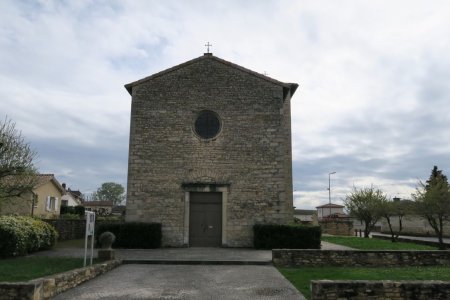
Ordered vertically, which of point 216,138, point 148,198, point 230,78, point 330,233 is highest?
point 230,78

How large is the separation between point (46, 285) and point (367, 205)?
2919 centimetres

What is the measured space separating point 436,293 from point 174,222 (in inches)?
465

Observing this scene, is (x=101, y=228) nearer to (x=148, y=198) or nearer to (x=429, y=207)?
(x=148, y=198)

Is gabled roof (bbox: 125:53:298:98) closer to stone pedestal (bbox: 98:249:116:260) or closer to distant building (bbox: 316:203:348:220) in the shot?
stone pedestal (bbox: 98:249:116:260)

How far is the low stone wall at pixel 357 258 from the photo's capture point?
11812mm

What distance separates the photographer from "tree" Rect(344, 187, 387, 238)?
31500 mm

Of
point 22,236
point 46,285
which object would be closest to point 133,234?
point 22,236

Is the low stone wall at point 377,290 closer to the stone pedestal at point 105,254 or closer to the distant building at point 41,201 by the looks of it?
the stone pedestal at point 105,254

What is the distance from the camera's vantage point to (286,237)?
52.7 ft

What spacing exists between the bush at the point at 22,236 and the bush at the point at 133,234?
2011 mm

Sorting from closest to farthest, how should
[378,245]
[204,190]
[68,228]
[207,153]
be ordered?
1. [204,190]
2. [207,153]
3. [378,245]
4. [68,228]

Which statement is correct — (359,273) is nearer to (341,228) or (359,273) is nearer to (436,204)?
(436,204)

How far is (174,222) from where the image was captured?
676 inches

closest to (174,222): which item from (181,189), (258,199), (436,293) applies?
(181,189)
